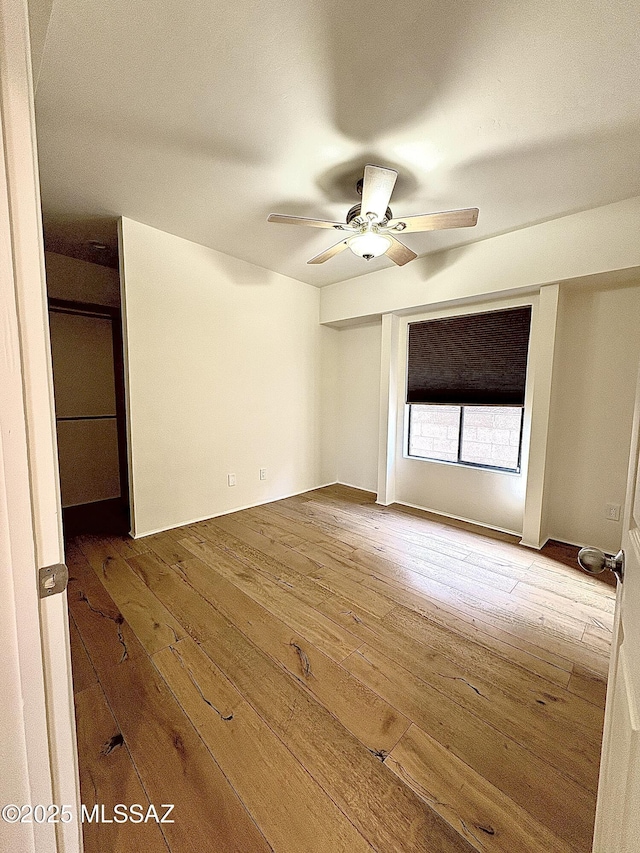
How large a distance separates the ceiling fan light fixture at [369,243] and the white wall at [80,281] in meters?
3.00

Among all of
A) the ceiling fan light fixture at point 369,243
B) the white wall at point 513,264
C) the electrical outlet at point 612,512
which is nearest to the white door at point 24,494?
the ceiling fan light fixture at point 369,243

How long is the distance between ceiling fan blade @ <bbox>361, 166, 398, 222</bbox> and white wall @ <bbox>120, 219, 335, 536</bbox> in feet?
5.84

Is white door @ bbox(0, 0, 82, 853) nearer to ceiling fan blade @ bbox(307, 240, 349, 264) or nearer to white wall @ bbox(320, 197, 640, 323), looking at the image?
ceiling fan blade @ bbox(307, 240, 349, 264)

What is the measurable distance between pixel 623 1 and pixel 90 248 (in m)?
3.90

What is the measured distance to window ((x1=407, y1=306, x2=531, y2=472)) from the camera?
3062 millimetres

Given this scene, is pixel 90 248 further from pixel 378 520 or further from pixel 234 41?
pixel 378 520

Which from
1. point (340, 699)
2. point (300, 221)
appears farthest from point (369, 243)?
point (340, 699)

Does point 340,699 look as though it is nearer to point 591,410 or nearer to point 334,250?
point 334,250

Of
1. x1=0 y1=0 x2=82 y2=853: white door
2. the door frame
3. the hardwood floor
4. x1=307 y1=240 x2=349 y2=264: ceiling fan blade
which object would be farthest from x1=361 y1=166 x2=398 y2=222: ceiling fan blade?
the door frame

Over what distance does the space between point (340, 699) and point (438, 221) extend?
8.38 feet

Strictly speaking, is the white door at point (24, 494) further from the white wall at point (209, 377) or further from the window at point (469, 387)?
the window at point (469, 387)

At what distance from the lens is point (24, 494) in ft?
1.88

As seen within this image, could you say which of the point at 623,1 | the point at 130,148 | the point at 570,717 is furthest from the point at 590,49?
the point at 570,717

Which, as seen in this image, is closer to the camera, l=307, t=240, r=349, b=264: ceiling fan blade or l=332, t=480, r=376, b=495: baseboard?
l=307, t=240, r=349, b=264: ceiling fan blade
